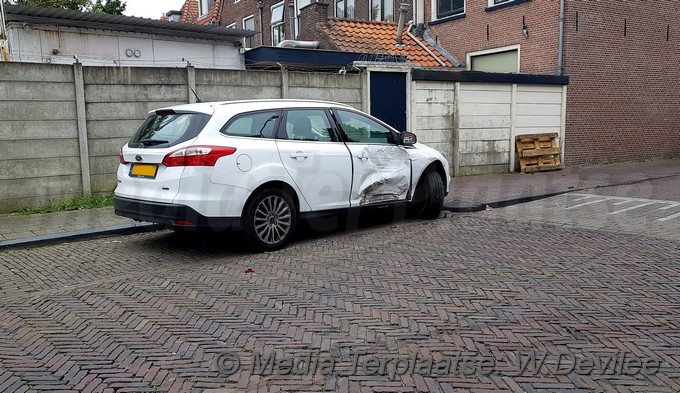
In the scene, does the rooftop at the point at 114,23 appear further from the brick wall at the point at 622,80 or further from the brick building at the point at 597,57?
the brick wall at the point at 622,80

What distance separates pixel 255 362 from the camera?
3.64 m

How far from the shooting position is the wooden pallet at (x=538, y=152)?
14367 millimetres

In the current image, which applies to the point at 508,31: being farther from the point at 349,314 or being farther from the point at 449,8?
the point at 349,314

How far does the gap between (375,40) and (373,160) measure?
11.1 meters

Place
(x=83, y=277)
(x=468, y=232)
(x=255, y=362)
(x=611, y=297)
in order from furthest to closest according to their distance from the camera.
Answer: (x=468, y=232) < (x=83, y=277) < (x=611, y=297) < (x=255, y=362)

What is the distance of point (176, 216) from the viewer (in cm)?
609

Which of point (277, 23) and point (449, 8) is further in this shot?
point (277, 23)

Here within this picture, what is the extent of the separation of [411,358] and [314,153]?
372 cm

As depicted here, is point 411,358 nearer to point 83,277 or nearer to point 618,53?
point 83,277

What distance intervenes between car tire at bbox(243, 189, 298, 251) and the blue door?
234 inches

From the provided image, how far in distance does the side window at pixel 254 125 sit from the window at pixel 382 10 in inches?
604

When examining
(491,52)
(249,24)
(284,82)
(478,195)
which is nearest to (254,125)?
(284,82)

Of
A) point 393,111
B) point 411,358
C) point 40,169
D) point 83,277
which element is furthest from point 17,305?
point 393,111

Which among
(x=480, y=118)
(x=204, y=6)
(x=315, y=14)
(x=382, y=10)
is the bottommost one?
(x=480, y=118)
